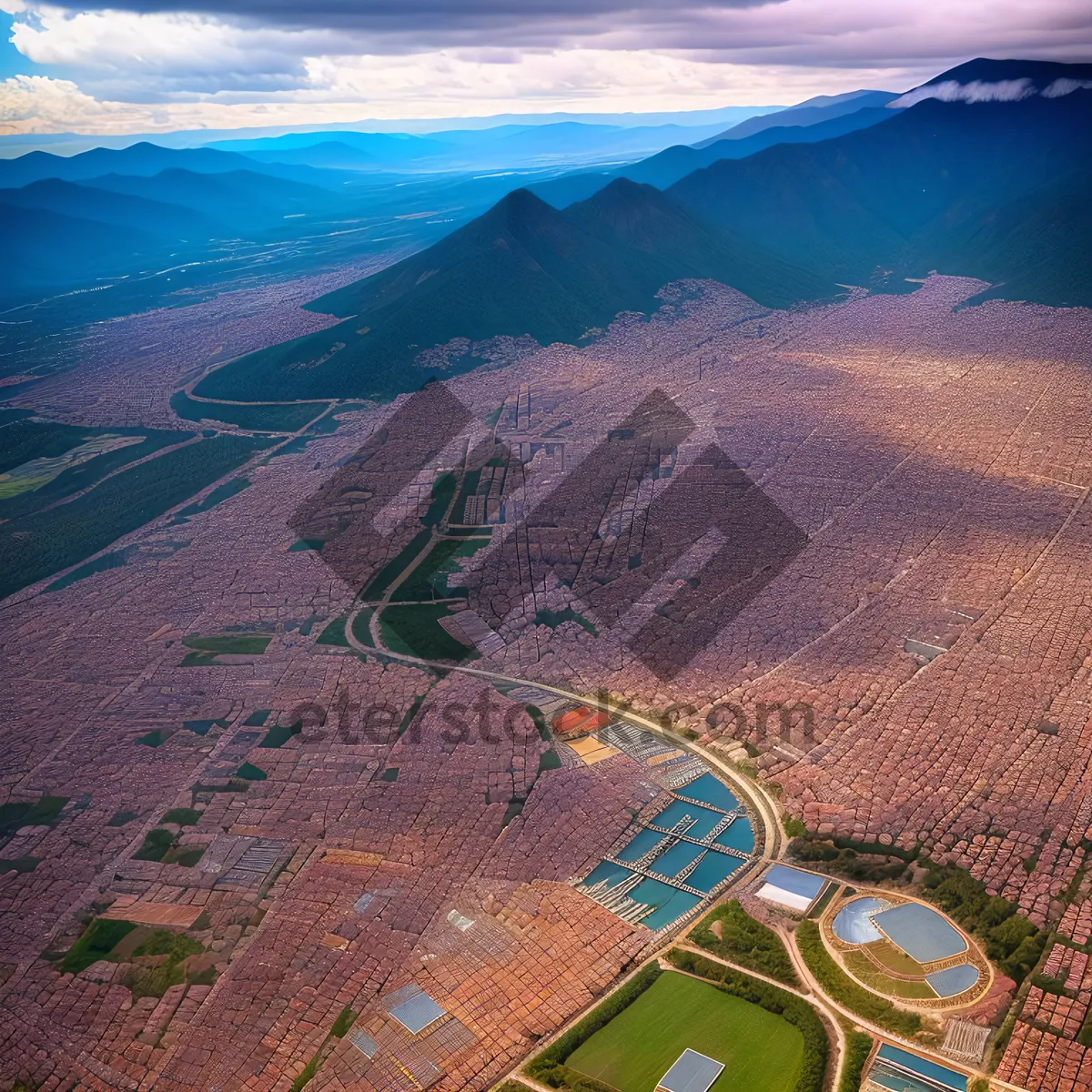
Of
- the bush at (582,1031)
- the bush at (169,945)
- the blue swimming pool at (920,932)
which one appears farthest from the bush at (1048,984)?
the bush at (169,945)

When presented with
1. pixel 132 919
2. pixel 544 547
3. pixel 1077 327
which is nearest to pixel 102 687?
pixel 132 919

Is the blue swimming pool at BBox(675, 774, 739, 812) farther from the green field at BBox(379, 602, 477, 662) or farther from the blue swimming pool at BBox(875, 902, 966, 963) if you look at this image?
the green field at BBox(379, 602, 477, 662)

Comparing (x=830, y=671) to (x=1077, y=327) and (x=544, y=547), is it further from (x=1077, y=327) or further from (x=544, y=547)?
(x=1077, y=327)

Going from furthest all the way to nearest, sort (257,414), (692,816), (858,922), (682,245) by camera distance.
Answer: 1. (682,245)
2. (257,414)
3. (692,816)
4. (858,922)

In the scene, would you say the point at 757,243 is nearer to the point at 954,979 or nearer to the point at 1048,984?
the point at 954,979

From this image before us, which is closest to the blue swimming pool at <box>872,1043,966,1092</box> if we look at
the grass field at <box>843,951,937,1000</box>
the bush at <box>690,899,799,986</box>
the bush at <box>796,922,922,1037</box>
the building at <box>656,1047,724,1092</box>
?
the bush at <box>796,922,922,1037</box>

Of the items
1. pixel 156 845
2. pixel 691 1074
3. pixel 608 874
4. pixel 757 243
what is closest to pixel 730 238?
pixel 757 243
